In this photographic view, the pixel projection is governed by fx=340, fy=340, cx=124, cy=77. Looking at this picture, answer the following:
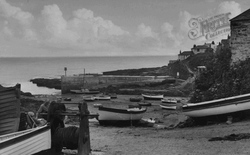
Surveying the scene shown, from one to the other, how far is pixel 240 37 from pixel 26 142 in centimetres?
1541

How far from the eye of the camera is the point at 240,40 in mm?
19969

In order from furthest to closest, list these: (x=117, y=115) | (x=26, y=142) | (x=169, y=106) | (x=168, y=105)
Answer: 1. (x=168, y=105)
2. (x=169, y=106)
3. (x=117, y=115)
4. (x=26, y=142)

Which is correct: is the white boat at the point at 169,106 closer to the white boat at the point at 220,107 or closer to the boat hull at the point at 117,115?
the boat hull at the point at 117,115

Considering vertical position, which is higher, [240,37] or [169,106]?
[240,37]

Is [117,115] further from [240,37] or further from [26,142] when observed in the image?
[26,142]

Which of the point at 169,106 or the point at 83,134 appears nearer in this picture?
the point at 83,134

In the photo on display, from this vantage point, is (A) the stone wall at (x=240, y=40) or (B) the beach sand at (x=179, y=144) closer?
(B) the beach sand at (x=179, y=144)

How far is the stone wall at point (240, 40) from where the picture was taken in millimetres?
19844

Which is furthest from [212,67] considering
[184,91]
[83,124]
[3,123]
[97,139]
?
[184,91]

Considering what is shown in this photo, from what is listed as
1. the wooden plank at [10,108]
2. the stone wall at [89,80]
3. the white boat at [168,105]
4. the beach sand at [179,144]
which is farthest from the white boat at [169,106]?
the stone wall at [89,80]

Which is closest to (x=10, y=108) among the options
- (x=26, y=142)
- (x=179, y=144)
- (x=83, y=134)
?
(x=26, y=142)

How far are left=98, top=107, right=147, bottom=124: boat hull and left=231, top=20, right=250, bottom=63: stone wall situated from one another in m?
6.98

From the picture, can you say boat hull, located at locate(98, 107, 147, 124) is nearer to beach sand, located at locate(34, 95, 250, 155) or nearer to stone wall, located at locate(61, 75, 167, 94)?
beach sand, located at locate(34, 95, 250, 155)

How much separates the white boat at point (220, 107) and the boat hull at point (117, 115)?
4.44 metres
